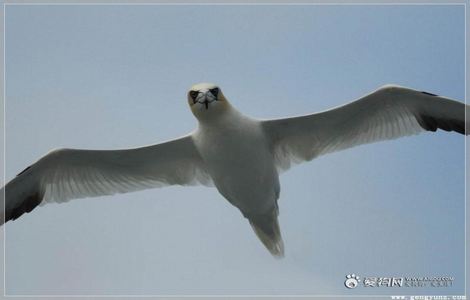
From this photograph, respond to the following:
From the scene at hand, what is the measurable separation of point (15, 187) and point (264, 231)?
514 cm

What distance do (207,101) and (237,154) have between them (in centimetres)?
120

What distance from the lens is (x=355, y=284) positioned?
68.6ft

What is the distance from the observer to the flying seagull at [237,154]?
21.0 meters

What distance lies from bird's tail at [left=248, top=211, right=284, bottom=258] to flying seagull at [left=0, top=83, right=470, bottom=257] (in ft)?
0.07

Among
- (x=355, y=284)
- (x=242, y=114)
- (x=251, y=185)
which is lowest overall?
(x=355, y=284)

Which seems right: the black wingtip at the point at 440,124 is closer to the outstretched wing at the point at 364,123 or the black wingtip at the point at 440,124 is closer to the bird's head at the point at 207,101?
the outstretched wing at the point at 364,123

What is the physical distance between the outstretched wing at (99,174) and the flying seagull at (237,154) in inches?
0.8

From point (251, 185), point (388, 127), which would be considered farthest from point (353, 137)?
point (251, 185)

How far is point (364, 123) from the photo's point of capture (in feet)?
72.0

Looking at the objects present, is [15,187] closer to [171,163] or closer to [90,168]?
[90,168]

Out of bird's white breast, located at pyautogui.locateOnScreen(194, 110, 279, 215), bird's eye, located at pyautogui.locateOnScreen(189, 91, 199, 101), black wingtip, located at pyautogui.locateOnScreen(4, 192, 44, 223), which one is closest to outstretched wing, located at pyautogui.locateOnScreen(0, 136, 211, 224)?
black wingtip, located at pyautogui.locateOnScreen(4, 192, 44, 223)

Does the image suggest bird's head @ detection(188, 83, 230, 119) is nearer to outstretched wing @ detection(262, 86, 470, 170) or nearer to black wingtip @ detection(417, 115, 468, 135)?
outstretched wing @ detection(262, 86, 470, 170)

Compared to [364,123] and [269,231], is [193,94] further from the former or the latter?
[364,123]

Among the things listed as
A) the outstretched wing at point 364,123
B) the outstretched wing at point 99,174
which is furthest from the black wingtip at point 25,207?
the outstretched wing at point 364,123
